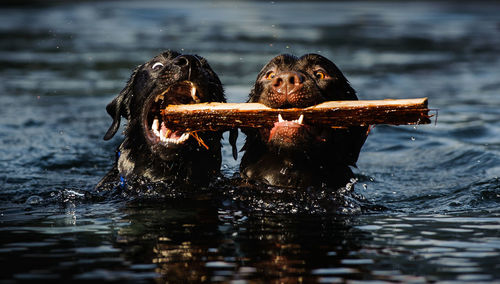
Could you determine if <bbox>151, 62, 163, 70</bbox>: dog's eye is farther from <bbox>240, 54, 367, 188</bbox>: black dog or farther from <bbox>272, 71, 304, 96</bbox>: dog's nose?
<bbox>272, 71, 304, 96</bbox>: dog's nose

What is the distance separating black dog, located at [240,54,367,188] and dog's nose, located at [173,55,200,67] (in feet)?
2.02

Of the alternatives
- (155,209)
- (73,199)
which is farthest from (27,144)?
(155,209)

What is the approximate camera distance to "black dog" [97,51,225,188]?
6797 millimetres

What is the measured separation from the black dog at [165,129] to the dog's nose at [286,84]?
30.2 inches

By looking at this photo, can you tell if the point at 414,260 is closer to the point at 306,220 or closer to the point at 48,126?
the point at 306,220

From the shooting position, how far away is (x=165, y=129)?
696 cm

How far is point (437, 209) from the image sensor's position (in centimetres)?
693

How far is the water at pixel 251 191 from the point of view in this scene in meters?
4.95

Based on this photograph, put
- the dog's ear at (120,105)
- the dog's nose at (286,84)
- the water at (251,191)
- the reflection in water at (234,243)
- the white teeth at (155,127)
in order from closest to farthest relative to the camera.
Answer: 1. the reflection in water at (234,243)
2. the water at (251,191)
3. the dog's nose at (286,84)
4. the white teeth at (155,127)
5. the dog's ear at (120,105)

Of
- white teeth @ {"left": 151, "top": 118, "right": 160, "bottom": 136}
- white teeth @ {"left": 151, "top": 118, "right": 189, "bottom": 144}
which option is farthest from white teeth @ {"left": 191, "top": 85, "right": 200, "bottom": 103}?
white teeth @ {"left": 151, "top": 118, "right": 160, "bottom": 136}

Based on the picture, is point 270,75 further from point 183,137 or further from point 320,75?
point 183,137

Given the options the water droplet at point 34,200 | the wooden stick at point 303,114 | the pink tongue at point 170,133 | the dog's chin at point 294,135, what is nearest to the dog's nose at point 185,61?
the wooden stick at point 303,114

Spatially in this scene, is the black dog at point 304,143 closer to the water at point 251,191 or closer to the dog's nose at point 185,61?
the water at point 251,191

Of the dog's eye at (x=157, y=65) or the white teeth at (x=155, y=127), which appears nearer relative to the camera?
the white teeth at (x=155, y=127)
